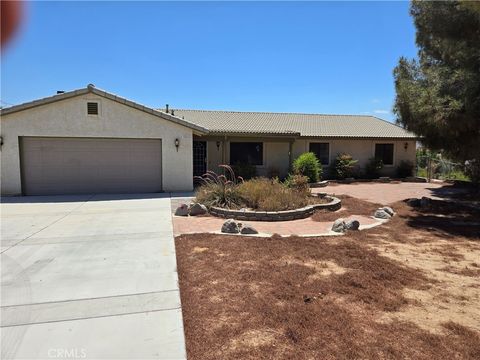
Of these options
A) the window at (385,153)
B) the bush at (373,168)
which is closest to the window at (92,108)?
the bush at (373,168)

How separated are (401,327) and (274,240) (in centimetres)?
348

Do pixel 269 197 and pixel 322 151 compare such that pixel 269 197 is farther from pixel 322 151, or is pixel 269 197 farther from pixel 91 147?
pixel 322 151

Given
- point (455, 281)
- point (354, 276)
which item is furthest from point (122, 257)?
point (455, 281)

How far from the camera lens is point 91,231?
756 centimetres

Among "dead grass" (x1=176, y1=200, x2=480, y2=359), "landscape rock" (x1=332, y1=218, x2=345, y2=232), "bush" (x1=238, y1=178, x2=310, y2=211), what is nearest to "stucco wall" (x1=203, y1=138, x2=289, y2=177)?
"bush" (x1=238, y1=178, x2=310, y2=211)

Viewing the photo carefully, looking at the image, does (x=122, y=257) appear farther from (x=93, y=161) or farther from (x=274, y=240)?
(x=93, y=161)

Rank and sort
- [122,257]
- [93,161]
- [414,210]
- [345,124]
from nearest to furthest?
1. [122,257]
2. [414,210]
3. [93,161]
4. [345,124]

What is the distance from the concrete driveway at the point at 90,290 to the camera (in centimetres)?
323

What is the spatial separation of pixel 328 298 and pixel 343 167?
1677cm

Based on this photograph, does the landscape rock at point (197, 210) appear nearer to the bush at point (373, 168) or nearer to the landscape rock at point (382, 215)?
the landscape rock at point (382, 215)

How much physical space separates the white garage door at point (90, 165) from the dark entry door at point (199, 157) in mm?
Result: 4370

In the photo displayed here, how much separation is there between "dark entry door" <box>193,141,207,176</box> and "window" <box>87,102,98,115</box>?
20.0 feet

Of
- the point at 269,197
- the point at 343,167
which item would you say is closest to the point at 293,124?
the point at 343,167

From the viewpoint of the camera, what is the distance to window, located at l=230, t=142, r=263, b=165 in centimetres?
1925
